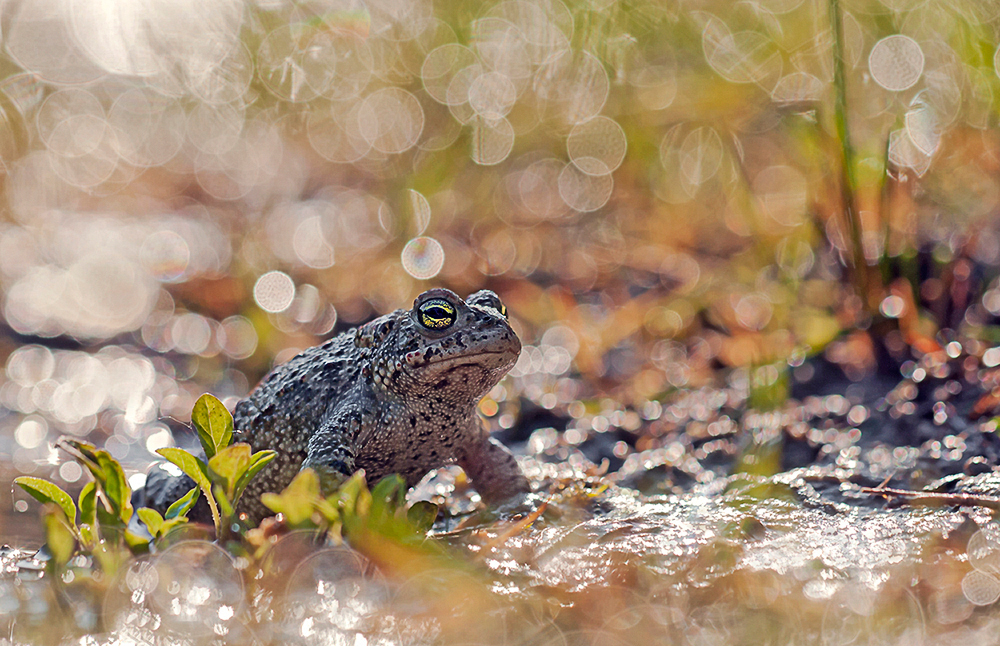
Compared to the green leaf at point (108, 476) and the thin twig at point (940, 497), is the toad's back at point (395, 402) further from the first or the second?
the thin twig at point (940, 497)

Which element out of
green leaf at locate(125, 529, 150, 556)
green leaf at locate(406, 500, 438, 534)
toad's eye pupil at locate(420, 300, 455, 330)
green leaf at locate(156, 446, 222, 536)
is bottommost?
green leaf at locate(406, 500, 438, 534)

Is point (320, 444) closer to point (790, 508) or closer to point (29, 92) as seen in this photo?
point (790, 508)

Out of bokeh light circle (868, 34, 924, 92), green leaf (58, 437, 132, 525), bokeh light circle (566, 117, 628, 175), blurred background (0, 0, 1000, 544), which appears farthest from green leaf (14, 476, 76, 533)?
bokeh light circle (868, 34, 924, 92)

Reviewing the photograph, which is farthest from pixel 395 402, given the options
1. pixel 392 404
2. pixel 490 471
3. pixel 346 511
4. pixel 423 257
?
pixel 423 257

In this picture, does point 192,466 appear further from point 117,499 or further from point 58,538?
point 58,538

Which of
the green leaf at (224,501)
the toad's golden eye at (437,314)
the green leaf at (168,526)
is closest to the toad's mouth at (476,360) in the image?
the toad's golden eye at (437,314)

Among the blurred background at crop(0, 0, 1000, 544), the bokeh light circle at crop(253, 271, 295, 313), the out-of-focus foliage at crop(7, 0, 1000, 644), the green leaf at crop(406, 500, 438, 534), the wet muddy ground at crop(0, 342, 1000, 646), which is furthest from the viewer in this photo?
the bokeh light circle at crop(253, 271, 295, 313)

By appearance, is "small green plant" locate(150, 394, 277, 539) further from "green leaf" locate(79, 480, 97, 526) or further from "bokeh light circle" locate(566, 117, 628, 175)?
"bokeh light circle" locate(566, 117, 628, 175)
